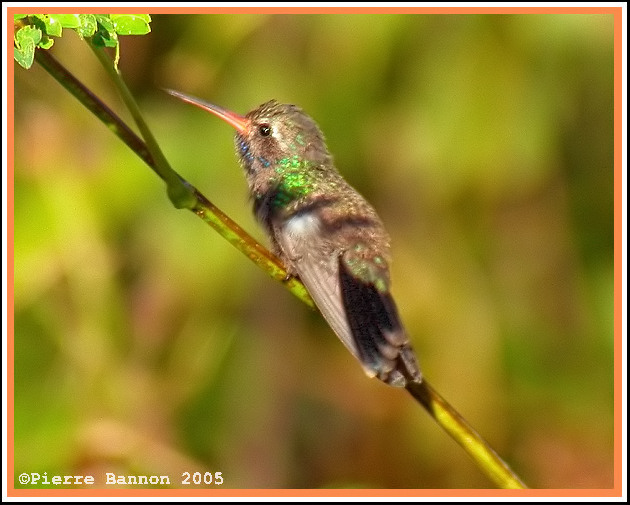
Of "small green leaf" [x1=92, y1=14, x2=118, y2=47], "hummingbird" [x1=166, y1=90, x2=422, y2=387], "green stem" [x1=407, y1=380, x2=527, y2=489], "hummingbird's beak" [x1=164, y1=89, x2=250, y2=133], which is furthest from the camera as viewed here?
"hummingbird's beak" [x1=164, y1=89, x2=250, y2=133]

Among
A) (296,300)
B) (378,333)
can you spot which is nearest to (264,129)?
(296,300)

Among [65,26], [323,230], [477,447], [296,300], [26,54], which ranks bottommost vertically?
[477,447]

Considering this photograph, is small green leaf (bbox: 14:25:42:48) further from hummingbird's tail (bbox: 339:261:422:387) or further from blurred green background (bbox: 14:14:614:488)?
blurred green background (bbox: 14:14:614:488)

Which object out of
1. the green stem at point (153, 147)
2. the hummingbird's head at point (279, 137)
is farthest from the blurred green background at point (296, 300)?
the green stem at point (153, 147)

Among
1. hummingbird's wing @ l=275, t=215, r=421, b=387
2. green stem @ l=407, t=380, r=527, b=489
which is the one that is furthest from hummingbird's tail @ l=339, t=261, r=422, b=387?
green stem @ l=407, t=380, r=527, b=489

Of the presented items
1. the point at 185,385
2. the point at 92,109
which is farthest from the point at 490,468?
the point at 185,385

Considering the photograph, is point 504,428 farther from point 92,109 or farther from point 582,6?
point 92,109

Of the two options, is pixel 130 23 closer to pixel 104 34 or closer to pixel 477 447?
pixel 104 34
